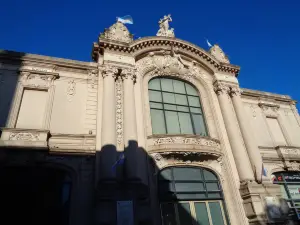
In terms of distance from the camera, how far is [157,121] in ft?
41.8

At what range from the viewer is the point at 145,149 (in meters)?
11.2

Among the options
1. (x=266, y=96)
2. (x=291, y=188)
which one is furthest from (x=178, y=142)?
(x=266, y=96)

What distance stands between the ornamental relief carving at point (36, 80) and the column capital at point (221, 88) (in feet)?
32.0

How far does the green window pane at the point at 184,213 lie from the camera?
10273 millimetres

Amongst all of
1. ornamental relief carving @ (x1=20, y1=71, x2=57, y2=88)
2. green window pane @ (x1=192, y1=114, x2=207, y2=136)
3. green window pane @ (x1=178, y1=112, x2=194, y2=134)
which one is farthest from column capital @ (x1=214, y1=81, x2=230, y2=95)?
ornamental relief carving @ (x1=20, y1=71, x2=57, y2=88)

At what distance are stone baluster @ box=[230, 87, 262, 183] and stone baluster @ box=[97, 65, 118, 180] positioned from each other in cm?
756

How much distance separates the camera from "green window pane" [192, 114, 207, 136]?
13484 mm

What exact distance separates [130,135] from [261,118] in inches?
421

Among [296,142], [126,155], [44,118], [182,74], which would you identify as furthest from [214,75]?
[44,118]

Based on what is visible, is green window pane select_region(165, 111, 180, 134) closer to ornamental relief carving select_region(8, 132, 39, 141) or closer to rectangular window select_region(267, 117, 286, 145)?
ornamental relief carving select_region(8, 132, 39, 141)

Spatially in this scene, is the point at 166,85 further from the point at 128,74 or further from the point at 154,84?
the point at 128,74

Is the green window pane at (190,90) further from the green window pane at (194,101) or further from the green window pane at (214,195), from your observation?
the green window pane at (214,195)

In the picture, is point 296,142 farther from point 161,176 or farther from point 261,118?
point 161,176

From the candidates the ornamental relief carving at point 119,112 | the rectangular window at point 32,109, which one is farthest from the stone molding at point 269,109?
the rectangular window at point 32,109
